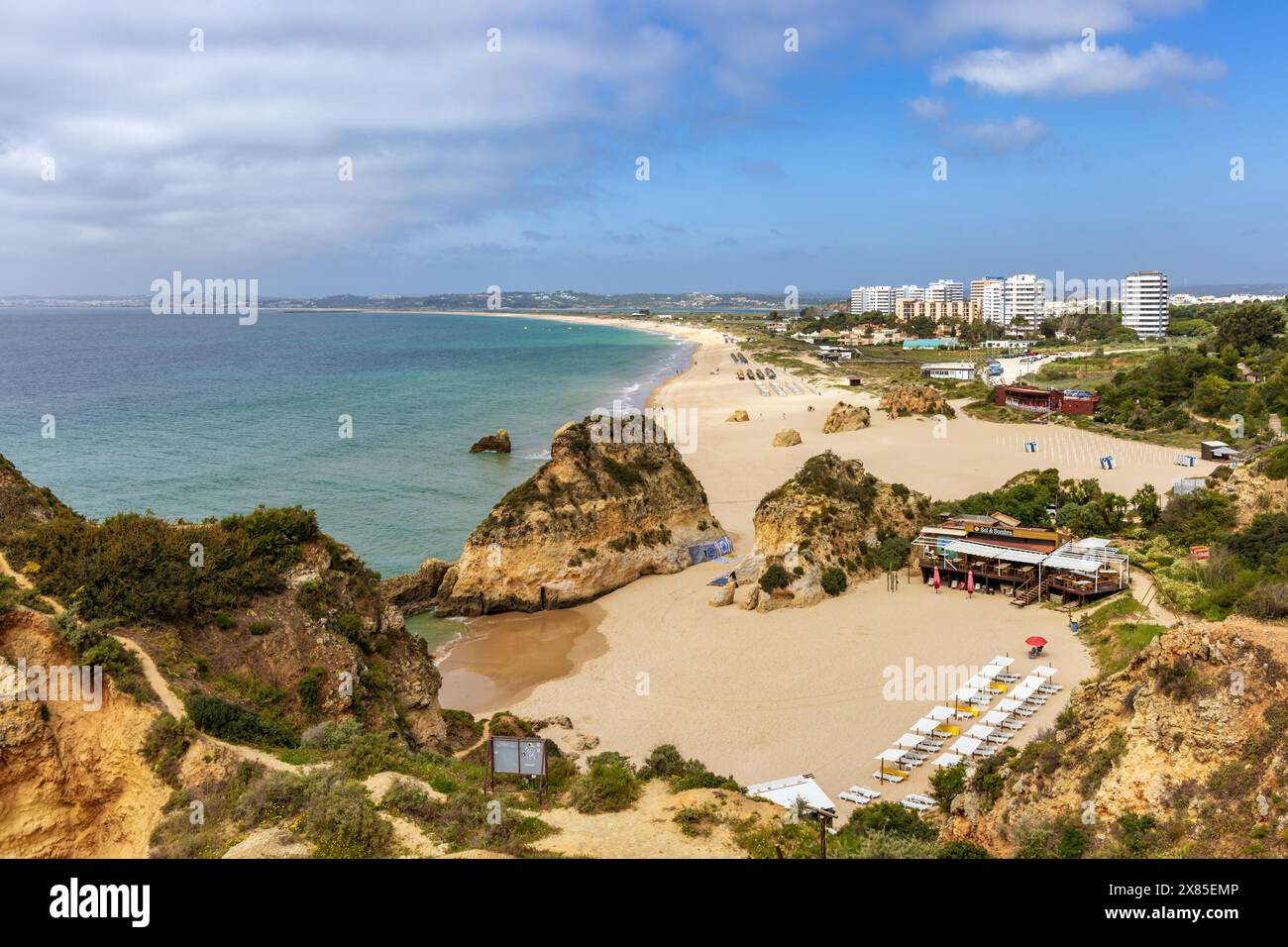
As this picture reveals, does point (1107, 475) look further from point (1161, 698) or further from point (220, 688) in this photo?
point (220, 688)

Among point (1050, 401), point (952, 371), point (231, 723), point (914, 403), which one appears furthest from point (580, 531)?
point (952, 371)

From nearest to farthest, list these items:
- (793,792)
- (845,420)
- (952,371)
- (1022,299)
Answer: (793,792), (845,420), (952,371), (1022,299)

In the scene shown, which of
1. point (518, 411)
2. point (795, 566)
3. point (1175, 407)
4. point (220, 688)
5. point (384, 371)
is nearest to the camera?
point (220, 688)

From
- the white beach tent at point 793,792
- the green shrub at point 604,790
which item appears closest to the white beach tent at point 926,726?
the white beach tent at point 793,792

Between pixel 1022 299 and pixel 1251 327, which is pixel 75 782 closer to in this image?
pixel 1251 327

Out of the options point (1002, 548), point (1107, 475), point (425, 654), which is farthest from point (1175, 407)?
point (425, 654)
